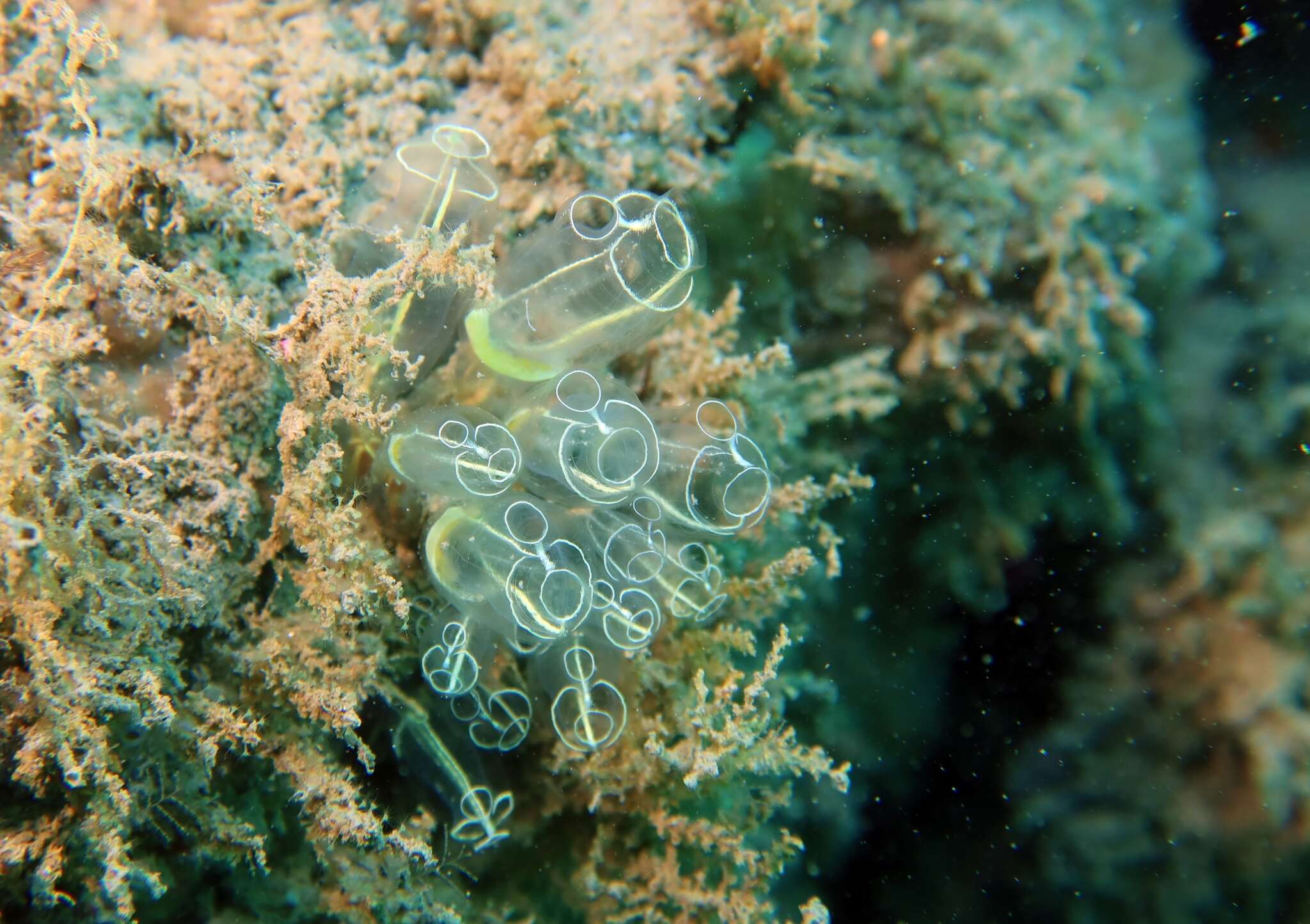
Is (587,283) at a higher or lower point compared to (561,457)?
higher

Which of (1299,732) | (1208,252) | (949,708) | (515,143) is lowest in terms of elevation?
(949,708)

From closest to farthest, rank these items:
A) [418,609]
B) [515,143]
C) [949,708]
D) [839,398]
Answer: [418,609] < [515,143] < [839,398] < [949,708]

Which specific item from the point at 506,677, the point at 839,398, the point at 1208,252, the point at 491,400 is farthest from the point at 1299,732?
the point at 491,400

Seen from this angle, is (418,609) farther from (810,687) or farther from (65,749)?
(810,687)

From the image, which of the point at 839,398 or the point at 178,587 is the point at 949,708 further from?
the point at 178,587

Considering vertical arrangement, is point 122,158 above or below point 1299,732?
above

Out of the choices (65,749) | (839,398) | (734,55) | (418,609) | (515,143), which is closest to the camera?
(65,749)

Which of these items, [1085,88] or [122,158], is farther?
[1085,88]
